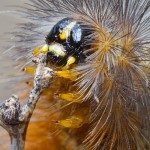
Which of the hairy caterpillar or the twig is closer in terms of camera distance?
the twig

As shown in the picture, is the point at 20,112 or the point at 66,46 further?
the point at 66,46

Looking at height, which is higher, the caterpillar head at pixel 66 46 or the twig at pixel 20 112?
the caterpillar head at pixel 66 46

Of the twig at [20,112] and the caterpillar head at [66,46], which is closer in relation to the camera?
the twig at [20,112]

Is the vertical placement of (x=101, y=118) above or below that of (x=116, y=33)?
below

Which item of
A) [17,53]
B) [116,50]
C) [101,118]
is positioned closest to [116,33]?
[116,50]

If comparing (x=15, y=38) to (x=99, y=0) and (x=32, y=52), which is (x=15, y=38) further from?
(x=99, y=0)
